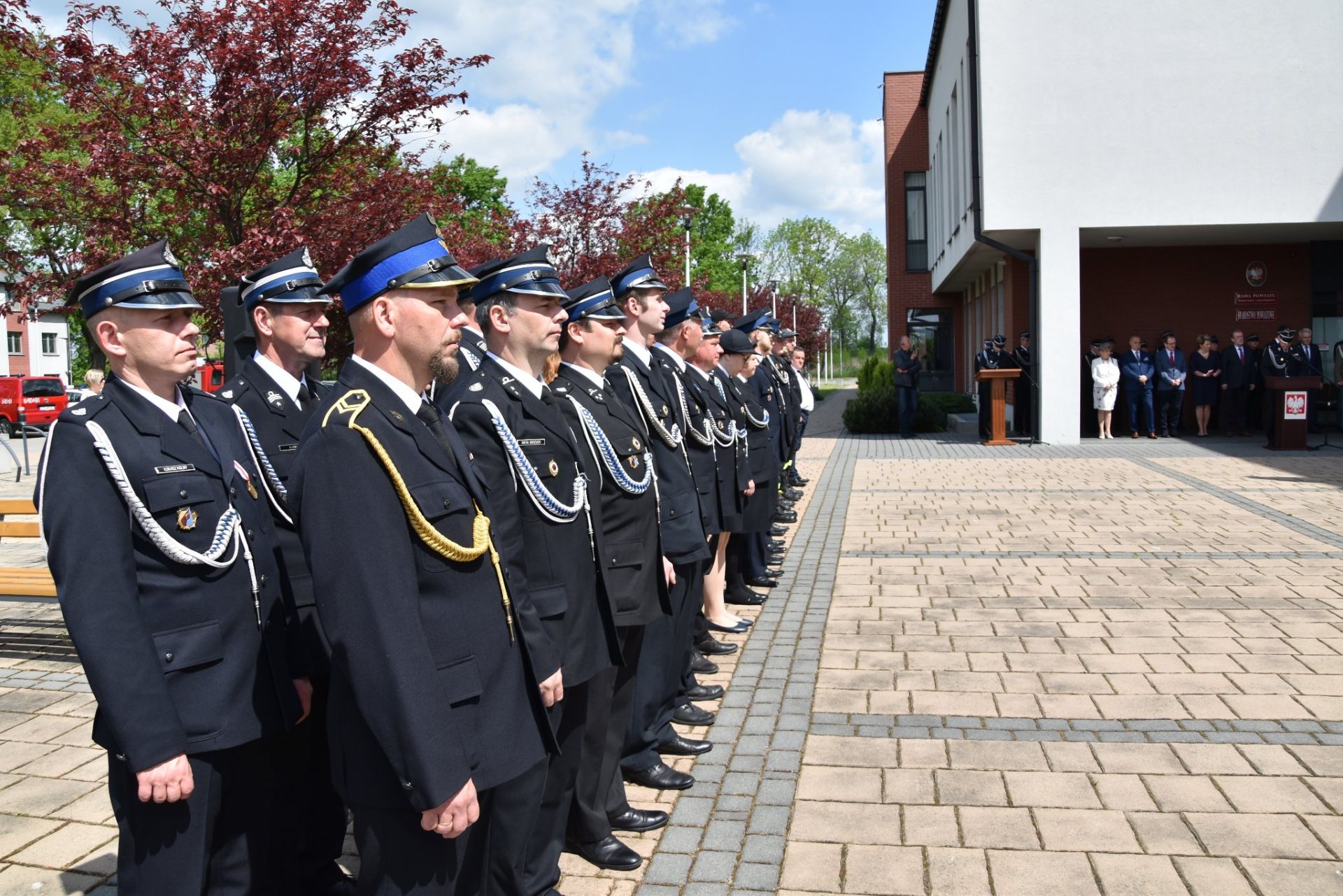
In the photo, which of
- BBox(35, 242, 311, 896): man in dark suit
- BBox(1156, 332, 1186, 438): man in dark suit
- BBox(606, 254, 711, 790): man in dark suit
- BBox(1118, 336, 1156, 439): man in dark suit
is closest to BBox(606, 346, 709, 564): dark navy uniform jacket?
BBox(606, 254, 711, 790): man in dark suit

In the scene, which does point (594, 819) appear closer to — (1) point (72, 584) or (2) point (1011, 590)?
(1) point (72, 584)

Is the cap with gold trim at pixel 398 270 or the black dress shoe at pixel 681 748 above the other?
the cap with gold trim at pixel 398 270

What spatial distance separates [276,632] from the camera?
3029 mm

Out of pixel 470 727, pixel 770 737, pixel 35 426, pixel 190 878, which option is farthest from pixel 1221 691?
pixel 35 426

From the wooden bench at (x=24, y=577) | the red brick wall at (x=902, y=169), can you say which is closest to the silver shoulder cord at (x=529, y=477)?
the wooden bench at (x=24, y=577)

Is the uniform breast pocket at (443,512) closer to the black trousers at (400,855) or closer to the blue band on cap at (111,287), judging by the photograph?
the black trousers at (400,855)

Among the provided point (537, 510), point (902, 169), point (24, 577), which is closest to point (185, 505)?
point (537, 510)

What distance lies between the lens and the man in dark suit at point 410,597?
7.79ft

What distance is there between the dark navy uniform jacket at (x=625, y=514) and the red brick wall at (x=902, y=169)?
3363 cm

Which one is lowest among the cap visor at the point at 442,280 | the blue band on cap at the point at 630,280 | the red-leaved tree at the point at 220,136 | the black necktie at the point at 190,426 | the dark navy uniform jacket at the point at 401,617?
the dark navy uniform jacket at the point at 401,617

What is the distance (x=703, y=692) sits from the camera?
5727 millimetres

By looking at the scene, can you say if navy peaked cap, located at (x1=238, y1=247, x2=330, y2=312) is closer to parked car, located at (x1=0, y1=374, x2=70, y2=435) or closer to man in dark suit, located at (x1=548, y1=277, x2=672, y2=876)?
man in dark suit, located at (x1=548, y1=277, x2=672, y2=876)

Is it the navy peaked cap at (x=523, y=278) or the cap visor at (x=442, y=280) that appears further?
the navy peaked cap at (x=523, y=278)

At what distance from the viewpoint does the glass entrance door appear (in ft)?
120
